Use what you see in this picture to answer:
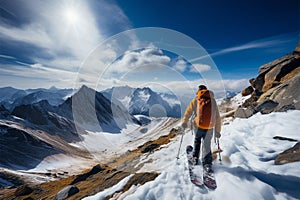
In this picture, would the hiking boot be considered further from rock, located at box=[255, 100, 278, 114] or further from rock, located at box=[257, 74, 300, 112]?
rock, located at box=[255, 100, 278, 114]

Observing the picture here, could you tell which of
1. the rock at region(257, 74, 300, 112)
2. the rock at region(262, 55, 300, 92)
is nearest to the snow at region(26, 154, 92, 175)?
the rock at region(257, 74, 300, 112)

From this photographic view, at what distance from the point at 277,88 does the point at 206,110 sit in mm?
16164

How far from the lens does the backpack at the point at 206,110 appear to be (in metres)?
6.19

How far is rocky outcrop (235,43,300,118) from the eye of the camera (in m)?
12.9

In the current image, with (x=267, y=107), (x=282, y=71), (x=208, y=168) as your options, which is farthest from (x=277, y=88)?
(x=208, y=168)

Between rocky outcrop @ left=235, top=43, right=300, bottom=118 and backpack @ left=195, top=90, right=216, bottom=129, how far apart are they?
32.6 ft

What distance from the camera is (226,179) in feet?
17.5

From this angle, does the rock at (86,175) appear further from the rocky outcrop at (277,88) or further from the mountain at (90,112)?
the mountain at (90,112)

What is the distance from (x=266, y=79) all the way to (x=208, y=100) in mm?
23892

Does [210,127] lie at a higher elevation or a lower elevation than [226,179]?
higher

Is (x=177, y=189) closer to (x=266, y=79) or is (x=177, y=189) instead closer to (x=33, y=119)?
(x=266, y=79)

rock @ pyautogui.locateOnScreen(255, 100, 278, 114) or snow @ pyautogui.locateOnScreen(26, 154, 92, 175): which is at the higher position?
rock @ pyautogui.locateOnScreen(255, 100, 278, 114)

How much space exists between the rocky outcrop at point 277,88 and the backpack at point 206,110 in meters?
9.93

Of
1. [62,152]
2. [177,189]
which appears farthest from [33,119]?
[177,189]
